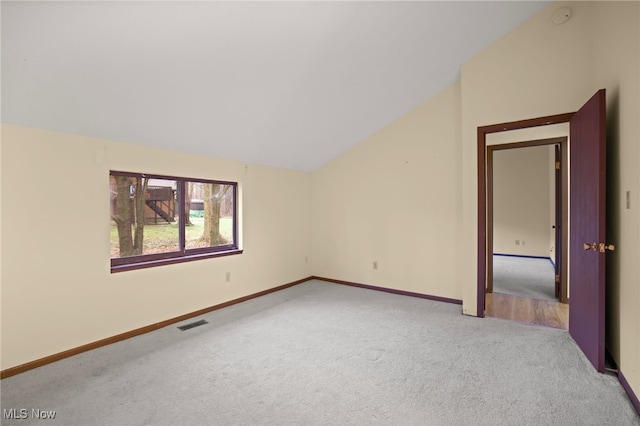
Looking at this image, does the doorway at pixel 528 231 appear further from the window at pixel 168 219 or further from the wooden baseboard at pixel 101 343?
the window at pixel 168 219

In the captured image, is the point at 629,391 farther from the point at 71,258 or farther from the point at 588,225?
the point at 71,258

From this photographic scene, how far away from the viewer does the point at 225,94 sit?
2842 millimetres

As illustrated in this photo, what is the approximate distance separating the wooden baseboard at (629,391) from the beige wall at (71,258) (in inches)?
147

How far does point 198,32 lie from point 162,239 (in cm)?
220

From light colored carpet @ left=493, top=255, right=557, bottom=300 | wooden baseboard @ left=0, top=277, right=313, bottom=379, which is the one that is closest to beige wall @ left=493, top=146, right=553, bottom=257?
light colored carpet @ left=493, top=255, right=557, bottom=300

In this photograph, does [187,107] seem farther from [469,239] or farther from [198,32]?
[469,239]

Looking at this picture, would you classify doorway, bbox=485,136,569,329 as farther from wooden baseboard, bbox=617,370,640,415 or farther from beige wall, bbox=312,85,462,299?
wooden baseboard, bbox=617,370,640,415

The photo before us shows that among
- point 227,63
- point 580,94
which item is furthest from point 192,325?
point 580,94

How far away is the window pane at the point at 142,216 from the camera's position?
298cm

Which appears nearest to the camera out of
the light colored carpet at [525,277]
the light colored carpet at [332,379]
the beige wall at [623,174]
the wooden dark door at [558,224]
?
the light colored carpet at [332,379]

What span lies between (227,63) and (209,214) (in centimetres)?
201

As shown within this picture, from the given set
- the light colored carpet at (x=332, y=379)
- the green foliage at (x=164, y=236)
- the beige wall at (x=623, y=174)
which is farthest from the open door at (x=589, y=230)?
the green foliage at (x=164, y=236)

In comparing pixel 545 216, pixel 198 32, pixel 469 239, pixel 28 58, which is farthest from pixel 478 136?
pixel 545 216

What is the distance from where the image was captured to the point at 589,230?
7.97 feet
